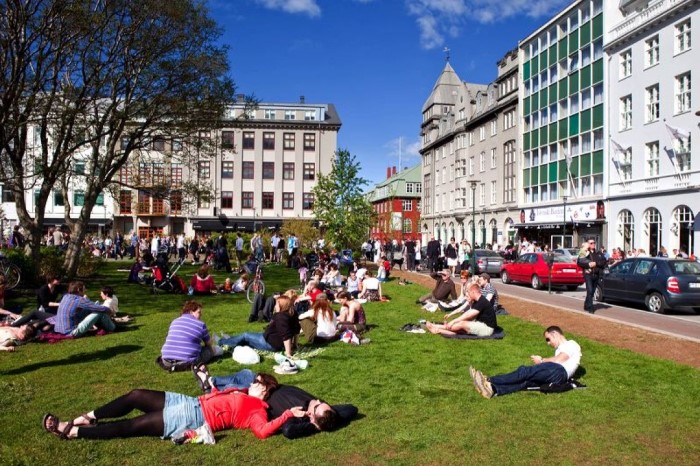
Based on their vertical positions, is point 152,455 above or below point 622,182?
below

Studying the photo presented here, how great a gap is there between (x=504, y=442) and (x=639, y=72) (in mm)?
35214

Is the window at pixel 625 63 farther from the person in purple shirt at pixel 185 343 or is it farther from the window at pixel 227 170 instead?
the window at pixel 227 170

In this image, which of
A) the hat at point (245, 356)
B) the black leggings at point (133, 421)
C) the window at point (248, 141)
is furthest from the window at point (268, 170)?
the black leggings at point (133, 421)

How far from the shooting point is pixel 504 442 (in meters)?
5.90

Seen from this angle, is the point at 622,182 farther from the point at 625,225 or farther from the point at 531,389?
the point at 531,389

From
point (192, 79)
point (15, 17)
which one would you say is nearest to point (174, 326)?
point (15, 17)

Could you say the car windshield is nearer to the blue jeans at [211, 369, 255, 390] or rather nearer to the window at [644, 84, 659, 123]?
the blue jeans at [211, 369, 255, 390]

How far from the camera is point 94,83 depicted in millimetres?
19188

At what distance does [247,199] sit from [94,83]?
4738cm

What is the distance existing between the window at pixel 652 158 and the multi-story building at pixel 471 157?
37.8 ft

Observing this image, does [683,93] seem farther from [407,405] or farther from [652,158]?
[407,405]

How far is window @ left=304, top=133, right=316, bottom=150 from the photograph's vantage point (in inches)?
2635

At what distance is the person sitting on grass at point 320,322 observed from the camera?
11.2m

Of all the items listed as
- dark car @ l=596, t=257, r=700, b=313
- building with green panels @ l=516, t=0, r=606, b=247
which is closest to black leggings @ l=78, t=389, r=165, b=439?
dark car @ l=596, t=257, r=700, b=313
